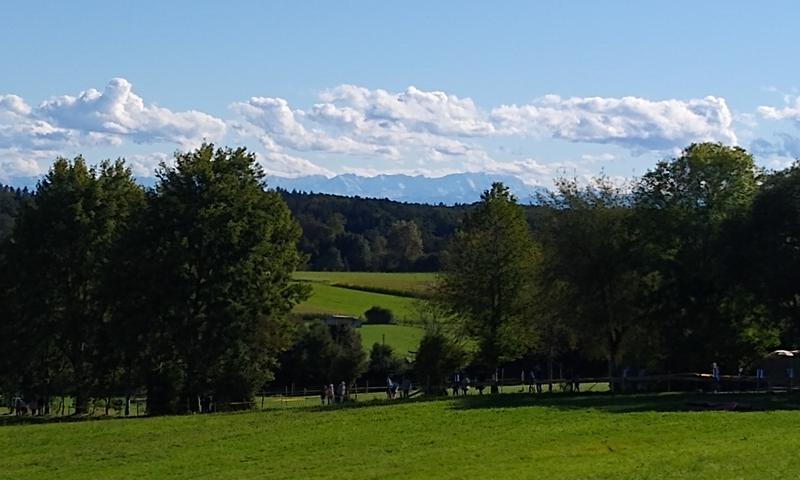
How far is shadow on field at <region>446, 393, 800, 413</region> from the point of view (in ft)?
155

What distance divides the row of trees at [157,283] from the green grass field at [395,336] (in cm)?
3741

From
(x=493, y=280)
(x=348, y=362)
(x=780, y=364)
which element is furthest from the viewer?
(x=348, y=362)

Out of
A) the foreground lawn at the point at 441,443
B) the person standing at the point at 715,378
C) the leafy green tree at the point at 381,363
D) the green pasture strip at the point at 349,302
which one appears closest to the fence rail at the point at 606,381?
the person standing at the point at 715,378

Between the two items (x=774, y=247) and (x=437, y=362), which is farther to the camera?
(x=437, y=362)

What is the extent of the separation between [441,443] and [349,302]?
85.2m

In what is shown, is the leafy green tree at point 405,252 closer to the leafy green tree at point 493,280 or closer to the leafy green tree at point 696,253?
the leafy green tree at point 493,280

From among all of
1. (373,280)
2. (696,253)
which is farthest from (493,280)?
(373,280)

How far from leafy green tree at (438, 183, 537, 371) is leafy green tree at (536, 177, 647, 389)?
2064 millimetres

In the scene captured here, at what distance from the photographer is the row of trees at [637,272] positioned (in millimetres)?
61688

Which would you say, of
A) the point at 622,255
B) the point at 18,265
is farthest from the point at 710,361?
Result: the point at 18,265

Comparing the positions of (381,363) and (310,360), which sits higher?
(310,360)

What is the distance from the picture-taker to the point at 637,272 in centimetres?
6462

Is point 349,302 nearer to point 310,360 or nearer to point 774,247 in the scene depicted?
point 310,360

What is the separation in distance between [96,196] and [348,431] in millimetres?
29783
